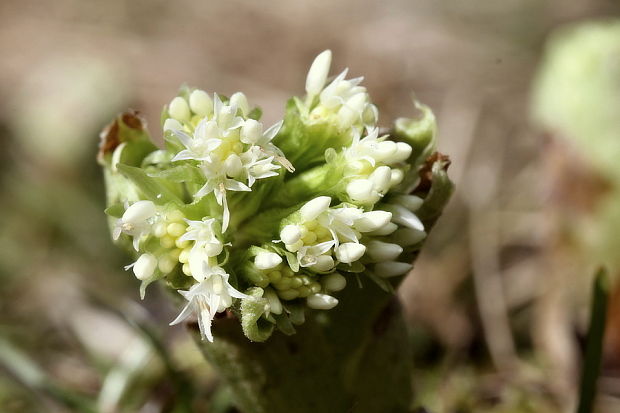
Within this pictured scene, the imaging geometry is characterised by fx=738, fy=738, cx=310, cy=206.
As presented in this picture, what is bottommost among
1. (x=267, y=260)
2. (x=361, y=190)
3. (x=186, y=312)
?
(x=186, y=312)

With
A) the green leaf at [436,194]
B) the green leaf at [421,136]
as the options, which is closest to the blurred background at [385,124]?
the green leaf at [421,136]

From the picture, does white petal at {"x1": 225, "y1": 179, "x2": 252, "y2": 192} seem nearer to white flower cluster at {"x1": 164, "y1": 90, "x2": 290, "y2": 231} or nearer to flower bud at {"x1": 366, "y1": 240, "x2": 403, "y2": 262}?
white flower cluster at {"x1": 164, "y1": 90, "x2": 290, "y2": 231}

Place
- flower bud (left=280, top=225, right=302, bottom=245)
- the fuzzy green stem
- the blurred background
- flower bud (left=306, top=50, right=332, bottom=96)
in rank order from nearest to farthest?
flower bud (left=280, top=225, right=302, bottom=245) → flower bud (left=306, top=50, right=332, bottom=96) → the fuzzy green stem → the blurred background

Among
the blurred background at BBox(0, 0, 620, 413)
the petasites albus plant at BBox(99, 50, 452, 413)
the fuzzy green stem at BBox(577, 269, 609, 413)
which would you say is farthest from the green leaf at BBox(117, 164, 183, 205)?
the fuzzy green stem at BBox(577, 269, 609, 413)

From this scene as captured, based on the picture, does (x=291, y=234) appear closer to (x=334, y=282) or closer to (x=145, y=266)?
(x=334, y=282)

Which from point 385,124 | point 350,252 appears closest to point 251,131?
point 350,252

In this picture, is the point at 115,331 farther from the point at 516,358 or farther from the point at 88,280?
the point at 516,358
